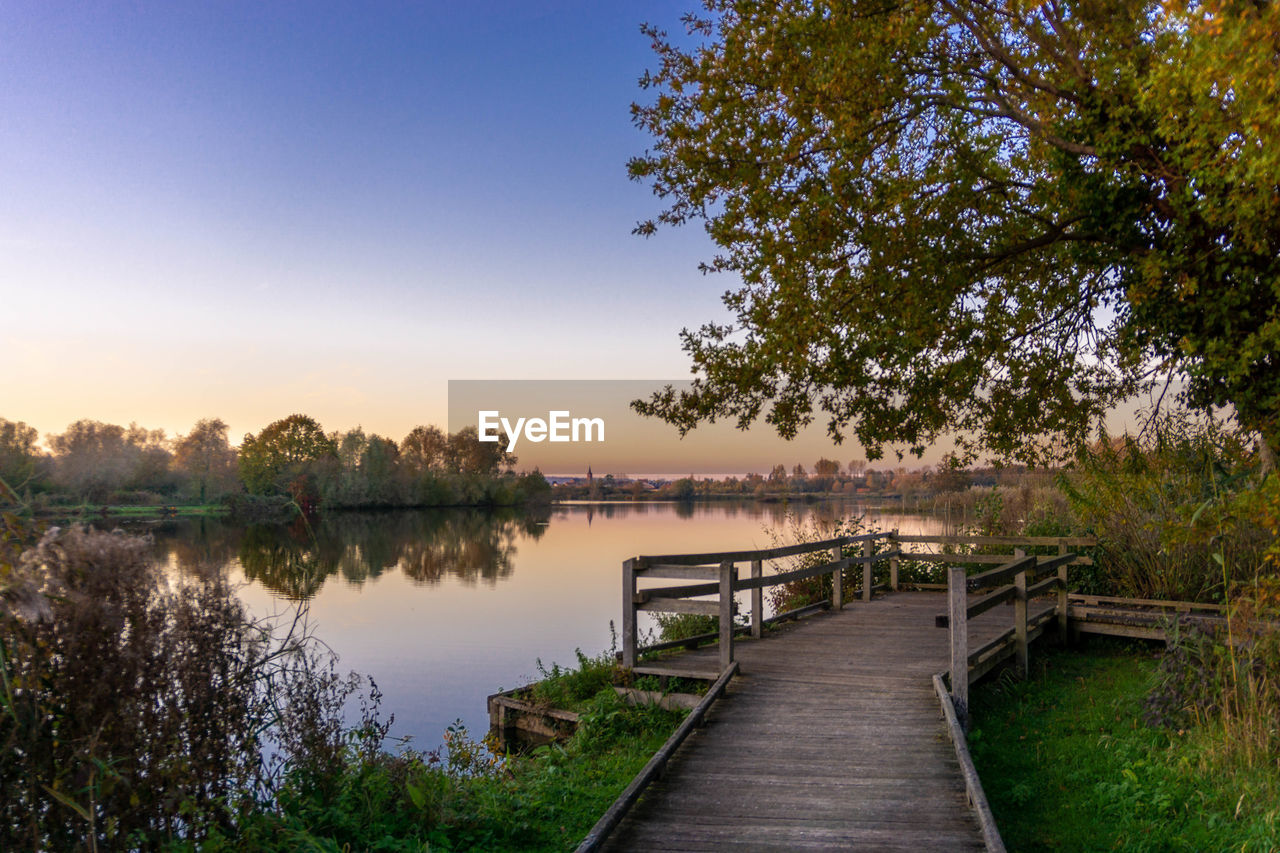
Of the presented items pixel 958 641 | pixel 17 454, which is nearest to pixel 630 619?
pixel 958 641

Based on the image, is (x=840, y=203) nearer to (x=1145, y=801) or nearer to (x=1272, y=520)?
(x=1272, y=520)

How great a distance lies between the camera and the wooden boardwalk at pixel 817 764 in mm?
5113

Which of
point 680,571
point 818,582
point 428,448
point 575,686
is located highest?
point 428,448

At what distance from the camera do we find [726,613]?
361 inches

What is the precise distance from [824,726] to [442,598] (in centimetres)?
1972

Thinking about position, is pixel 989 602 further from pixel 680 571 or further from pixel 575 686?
pixel 575 686

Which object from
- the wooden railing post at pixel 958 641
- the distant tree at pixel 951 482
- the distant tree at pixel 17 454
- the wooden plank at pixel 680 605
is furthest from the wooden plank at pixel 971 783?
the distant tree at pixel 951 482

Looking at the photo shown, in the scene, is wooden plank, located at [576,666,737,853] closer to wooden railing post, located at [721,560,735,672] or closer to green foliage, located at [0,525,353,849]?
wooden railing post, located at [721,560,735,672]

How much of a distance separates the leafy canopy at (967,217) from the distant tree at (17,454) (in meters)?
7.29

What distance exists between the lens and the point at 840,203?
9.16 meters

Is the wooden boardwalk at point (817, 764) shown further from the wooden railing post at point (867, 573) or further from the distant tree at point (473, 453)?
the distant tree at point (473, 453)

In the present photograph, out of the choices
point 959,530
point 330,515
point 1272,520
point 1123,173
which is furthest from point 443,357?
point 330,515

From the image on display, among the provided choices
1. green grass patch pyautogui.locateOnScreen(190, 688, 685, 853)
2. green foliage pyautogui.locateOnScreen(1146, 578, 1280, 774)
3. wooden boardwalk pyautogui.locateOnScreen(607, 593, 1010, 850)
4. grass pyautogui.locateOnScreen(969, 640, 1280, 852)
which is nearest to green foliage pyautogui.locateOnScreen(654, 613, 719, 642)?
wooden boardwalk pyautogui.locateOnScreen(607, 593, 1010, 850)

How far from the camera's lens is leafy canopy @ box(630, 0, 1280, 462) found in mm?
8242
